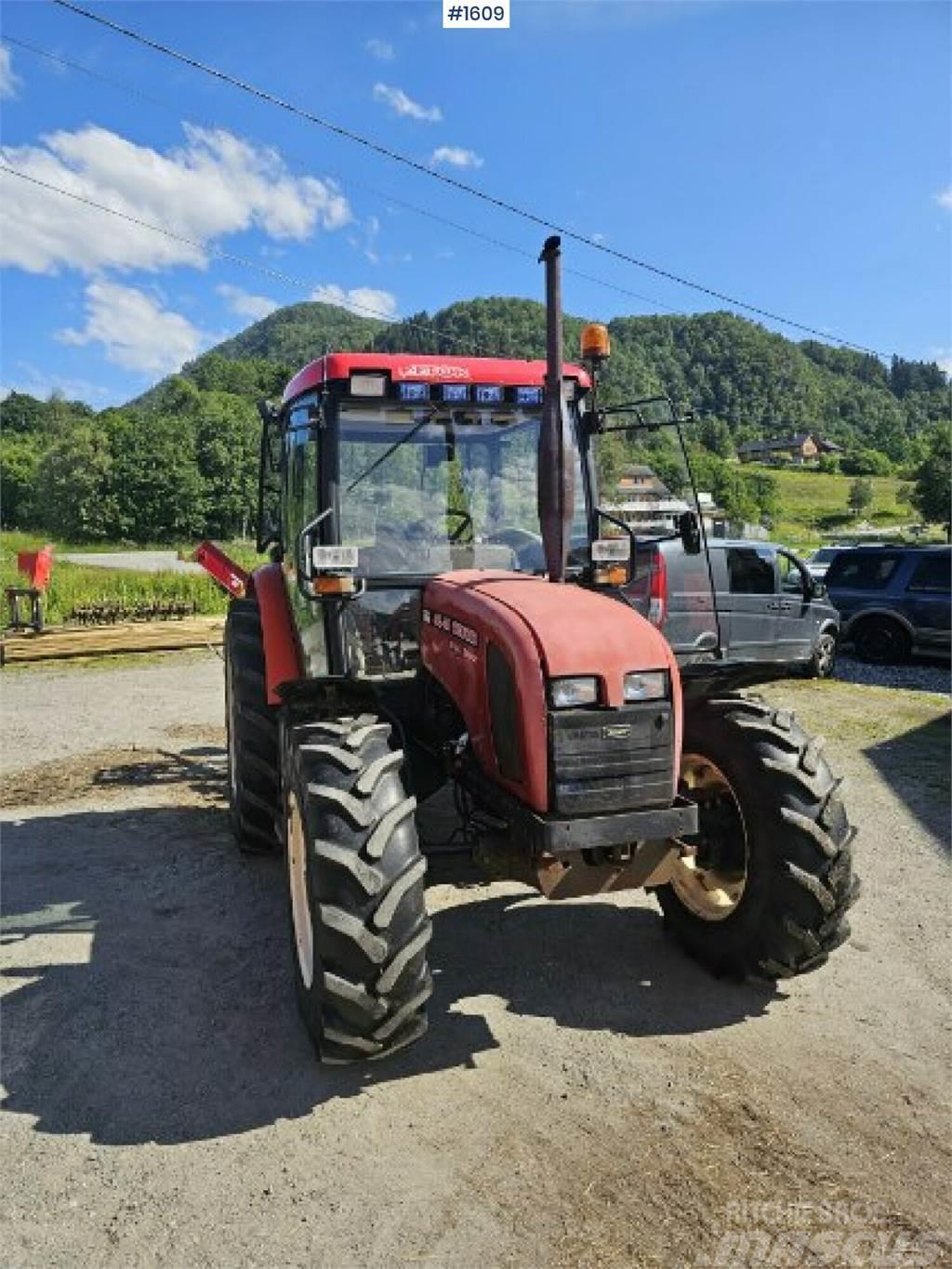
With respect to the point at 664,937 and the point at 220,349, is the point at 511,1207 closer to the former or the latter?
the point at 664,937

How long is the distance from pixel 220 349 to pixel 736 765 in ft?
334

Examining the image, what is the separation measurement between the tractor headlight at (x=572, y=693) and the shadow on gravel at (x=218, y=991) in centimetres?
128

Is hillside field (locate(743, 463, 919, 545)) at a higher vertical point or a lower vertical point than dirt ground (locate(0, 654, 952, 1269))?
higher

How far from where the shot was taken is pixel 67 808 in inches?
233

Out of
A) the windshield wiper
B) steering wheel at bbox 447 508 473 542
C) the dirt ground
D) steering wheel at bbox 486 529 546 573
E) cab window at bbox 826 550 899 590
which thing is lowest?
the dirt ground

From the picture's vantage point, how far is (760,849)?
325cm

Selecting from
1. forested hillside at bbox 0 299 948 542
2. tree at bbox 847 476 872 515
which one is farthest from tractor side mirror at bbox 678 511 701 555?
tree at bbox 847 476 872 515

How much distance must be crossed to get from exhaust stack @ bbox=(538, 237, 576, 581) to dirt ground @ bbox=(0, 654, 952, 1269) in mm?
1758

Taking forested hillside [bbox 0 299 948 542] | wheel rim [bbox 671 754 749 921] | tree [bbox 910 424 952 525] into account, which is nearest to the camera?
wheel rim [bbox 671 754 749 921]

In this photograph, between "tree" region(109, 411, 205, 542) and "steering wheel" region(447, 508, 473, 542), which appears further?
"tree" region(109, 411, 205, 542)

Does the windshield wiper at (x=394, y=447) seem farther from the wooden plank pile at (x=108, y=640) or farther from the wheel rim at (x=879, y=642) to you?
the wheel rim at (x=879, y=642)

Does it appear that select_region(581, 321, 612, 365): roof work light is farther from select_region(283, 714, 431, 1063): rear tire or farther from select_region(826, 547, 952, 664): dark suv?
select_region(826, 547, 952, 664): dark suv

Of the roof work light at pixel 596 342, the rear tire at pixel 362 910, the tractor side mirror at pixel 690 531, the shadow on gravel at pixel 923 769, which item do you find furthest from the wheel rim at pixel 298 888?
the shadow on gravel at pixel 923 769

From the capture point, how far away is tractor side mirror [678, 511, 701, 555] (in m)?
3.95
